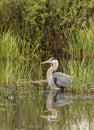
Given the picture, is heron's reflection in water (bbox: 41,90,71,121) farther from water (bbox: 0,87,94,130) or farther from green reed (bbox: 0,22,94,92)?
green reed (bbox: 0,22,94,92)

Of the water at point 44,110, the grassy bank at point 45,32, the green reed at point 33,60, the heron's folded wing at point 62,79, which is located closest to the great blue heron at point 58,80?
the heron's folded wing at point 62,79

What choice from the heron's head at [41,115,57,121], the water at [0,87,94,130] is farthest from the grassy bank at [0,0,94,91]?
the heron's head at [41,115,57,121]

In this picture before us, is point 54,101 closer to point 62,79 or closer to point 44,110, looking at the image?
point 44,110

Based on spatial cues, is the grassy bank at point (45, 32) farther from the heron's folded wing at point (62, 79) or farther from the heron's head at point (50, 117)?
the heron's head at point (50, 117)

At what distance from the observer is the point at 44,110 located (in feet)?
33.7

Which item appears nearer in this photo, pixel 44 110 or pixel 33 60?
pixel 44 110

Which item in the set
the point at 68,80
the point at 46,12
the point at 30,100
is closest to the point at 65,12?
the point at 46,12

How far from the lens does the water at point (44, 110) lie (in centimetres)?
918

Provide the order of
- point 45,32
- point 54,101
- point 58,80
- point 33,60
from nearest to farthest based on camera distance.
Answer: point 54,101
point 58,80
point 33,60
point 45,32

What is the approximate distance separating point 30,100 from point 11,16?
523 centimetres

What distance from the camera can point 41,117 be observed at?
31.7ft

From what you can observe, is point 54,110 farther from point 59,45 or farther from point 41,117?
point 59,45

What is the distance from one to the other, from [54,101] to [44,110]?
0.83 metres

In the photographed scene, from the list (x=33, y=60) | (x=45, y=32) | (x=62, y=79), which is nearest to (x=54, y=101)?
(x=62, y=79)
